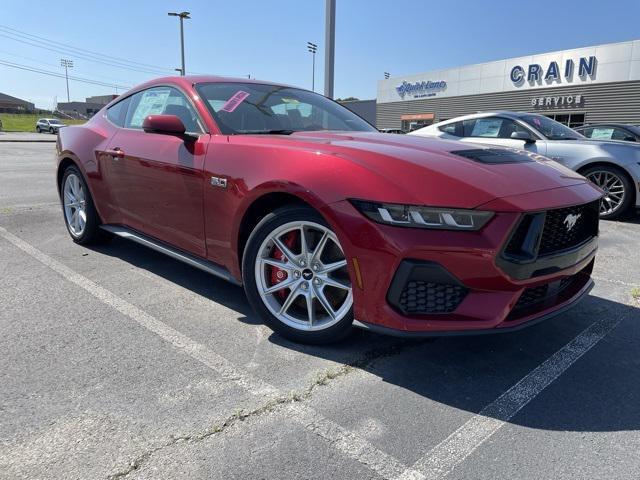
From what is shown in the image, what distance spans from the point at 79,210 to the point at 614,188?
6.67 m

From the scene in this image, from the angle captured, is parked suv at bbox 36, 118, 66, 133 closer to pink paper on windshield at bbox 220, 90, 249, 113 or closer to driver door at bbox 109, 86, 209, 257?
driver door at bbox 109, 86, 209, 257

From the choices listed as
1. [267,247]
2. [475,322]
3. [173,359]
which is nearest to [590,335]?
[475,322]

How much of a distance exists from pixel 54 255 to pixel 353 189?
10.8 ft

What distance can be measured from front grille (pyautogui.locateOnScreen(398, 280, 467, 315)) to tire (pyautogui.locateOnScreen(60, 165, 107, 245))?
328 cm

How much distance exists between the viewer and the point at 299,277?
2.76 meters

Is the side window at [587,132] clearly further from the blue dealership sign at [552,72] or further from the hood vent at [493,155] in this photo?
the blue dealership sign at [552,72]

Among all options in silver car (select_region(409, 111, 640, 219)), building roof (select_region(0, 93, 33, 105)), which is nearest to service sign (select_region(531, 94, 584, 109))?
silver car (select_region(409, 111, 640, 219))

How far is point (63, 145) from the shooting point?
15.8 ft

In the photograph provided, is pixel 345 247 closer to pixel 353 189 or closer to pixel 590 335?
pixel 353 189

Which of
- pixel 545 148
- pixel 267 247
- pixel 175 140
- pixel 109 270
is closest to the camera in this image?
pixel 267 247

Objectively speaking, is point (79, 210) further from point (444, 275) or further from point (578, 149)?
point (578, 149)

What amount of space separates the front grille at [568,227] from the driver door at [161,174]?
197 centimetres

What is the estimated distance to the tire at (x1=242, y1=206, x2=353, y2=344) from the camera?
8.58 feet

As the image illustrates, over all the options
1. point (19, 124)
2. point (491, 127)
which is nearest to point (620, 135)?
point (491, 127)
